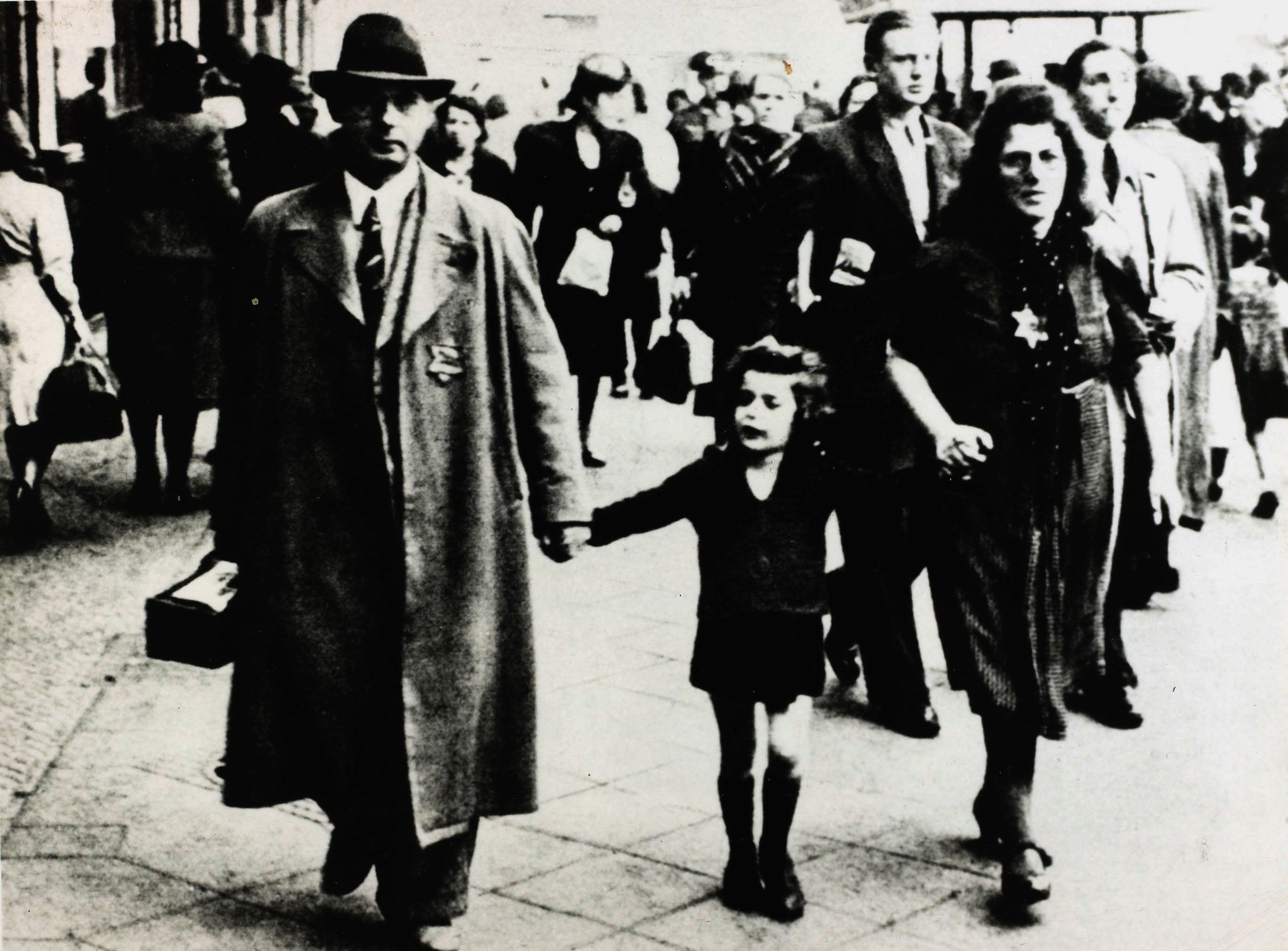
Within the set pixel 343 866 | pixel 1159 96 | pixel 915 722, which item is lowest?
pixel 343 866

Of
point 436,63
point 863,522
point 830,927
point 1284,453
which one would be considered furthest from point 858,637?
point 436,63

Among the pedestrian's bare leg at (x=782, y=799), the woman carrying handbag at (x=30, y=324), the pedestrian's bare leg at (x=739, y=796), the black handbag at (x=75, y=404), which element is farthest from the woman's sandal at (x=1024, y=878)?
the woman carrying handbag at (x=30, y=324)

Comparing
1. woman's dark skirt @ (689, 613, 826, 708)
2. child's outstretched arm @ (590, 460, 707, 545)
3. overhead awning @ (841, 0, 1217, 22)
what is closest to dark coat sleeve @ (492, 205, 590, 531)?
child's outstretched arm @ (590, 460, 707, 545)

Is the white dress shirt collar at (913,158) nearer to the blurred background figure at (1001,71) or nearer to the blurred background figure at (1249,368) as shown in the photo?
the blurred background figure at (1001,71)

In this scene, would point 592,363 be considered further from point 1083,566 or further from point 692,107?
point 1083,566

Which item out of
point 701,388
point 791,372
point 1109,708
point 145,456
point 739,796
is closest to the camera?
point 739,796

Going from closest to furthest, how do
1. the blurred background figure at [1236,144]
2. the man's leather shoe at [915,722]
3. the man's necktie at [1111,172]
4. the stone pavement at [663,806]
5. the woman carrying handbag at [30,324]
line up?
the stone pavement at [663,806], the woman carrying handbag at [30,324], the man's necktie at [1111,172], the man's leather shoe at [915,722], the blurred background figure at [1236,144]

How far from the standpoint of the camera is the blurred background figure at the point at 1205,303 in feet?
16.5

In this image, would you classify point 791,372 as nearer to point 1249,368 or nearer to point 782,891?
point 782,891

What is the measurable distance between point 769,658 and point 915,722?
946 millimetres

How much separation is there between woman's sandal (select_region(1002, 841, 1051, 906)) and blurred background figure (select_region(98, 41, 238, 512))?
2.41m

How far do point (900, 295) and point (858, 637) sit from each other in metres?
1.05

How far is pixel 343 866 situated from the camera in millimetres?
4160

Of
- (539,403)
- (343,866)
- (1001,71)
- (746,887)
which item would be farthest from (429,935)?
(1001,71)
